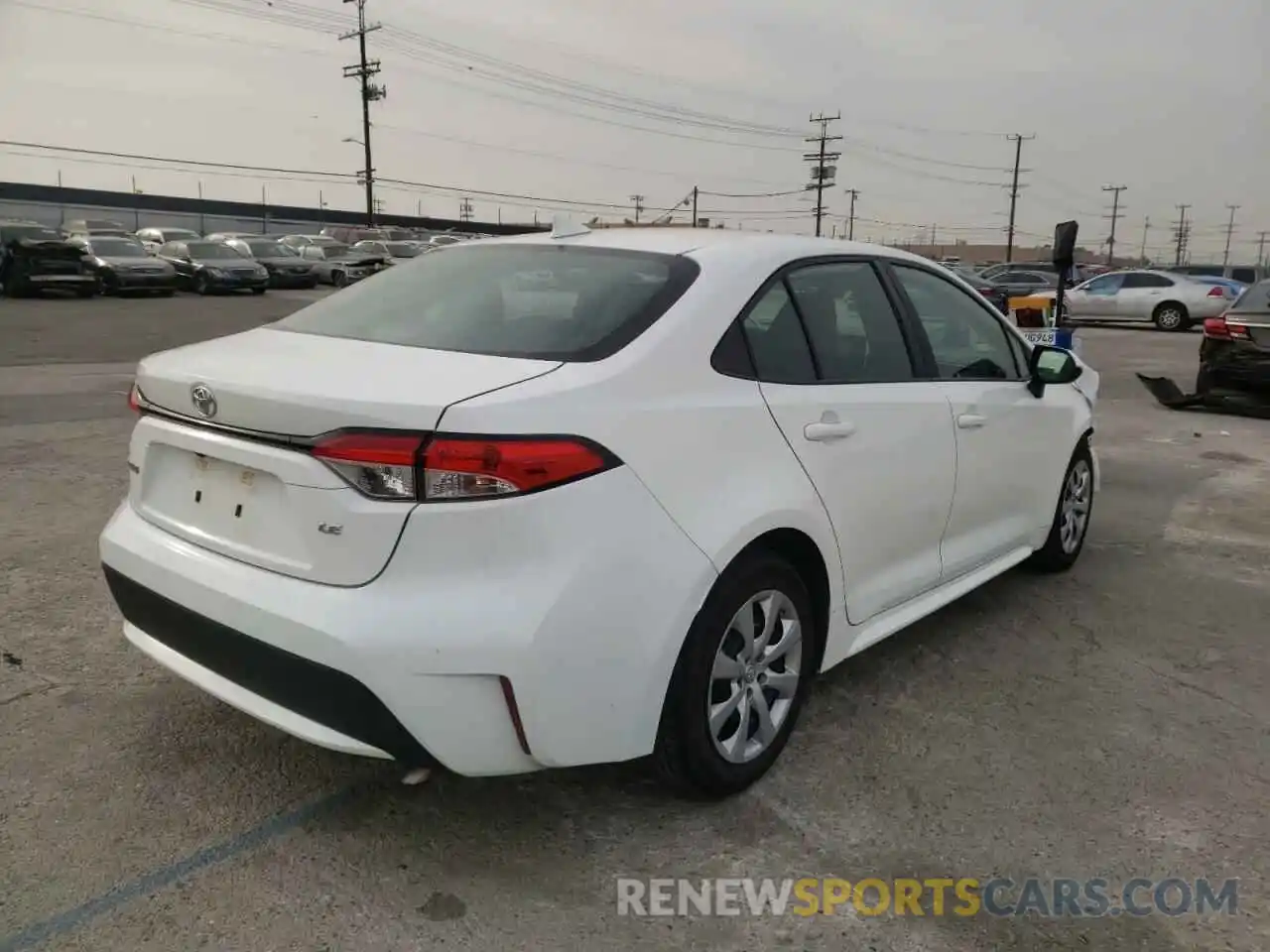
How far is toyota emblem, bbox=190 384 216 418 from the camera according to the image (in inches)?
102

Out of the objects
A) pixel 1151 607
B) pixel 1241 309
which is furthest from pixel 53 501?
pixel 1241 309

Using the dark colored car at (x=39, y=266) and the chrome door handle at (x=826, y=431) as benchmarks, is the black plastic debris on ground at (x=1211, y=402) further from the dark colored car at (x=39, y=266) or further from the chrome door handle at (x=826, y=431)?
the dark colored car at (x=39, y=266)

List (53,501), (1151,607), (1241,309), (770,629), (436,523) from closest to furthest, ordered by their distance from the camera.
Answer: (436,523), (770,629), (1151,607), (53,501), (1241,309)

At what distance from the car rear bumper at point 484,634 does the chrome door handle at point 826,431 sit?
0.65m

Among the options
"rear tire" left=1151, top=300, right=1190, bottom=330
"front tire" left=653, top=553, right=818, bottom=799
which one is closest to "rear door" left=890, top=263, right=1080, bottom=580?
"front tire" left=653, top=553, right=818, bottom=799

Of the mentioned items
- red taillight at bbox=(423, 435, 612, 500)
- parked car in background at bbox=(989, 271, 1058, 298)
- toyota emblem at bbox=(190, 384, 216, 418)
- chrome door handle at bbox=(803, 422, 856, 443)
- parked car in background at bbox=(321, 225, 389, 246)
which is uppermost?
parked car in background at bbox=(321, 225, 389, 246)

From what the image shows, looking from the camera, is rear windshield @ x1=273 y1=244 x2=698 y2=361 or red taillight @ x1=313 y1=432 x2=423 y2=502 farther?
rear windshield @ x1=273 y1=244 x2=698 y2=361

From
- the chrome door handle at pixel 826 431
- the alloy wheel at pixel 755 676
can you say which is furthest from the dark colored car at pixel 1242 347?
the alloy wheel at pixel 755 676

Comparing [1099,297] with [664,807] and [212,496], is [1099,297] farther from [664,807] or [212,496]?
[212,496]

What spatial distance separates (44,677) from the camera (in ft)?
11.9

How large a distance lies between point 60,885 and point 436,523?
133 cm

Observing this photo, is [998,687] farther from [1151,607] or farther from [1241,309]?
[1241,309]

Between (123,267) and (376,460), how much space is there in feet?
86.8

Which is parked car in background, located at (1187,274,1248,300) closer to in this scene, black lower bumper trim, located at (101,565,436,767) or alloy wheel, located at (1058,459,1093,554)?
alloy wheel, located at (1058,459,1093,554)
